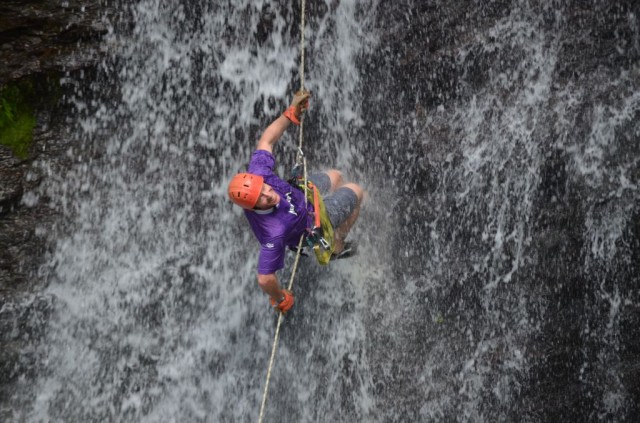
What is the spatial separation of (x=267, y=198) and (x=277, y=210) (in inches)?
9.7

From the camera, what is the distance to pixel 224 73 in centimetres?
647

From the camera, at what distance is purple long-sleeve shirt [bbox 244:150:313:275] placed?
4.73 m

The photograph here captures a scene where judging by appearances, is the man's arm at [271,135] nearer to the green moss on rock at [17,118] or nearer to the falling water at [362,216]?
the falling water at [362,216]

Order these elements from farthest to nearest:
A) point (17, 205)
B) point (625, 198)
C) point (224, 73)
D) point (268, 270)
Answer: point (625, 198)
point (224, 73)
point (17, 205)
point (268, 270)

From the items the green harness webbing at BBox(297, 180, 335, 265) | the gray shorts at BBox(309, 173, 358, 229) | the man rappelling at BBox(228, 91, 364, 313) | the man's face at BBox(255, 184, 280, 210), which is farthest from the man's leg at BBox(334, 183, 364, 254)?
the man's face at BBox(255, 184, 280, 210)

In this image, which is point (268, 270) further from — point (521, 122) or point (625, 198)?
point (625, 198)

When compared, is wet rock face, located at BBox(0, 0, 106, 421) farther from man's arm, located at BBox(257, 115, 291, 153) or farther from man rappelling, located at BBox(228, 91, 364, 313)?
man rappelling, located at BBox(228, 91, 364, 313)

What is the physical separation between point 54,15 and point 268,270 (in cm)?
341

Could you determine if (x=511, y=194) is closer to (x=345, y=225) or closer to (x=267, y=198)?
(x=345, y=225)

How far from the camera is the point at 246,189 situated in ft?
14.4

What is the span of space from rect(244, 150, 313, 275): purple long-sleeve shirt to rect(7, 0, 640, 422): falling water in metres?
1.92

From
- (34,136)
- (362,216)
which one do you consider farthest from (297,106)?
(34,136)

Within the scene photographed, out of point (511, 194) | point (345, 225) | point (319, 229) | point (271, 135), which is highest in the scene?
point (271, 135)

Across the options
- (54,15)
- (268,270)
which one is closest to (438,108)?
(268,270)
